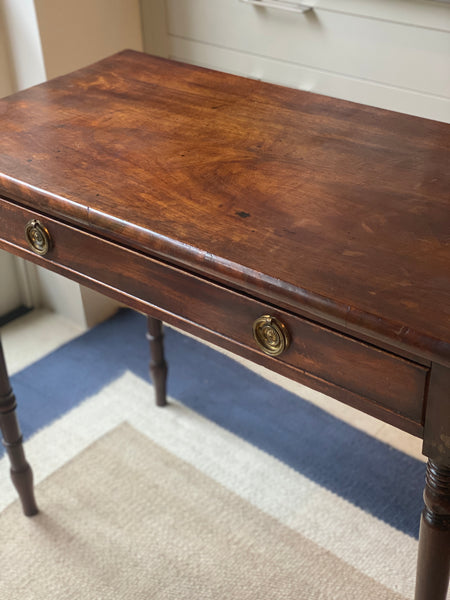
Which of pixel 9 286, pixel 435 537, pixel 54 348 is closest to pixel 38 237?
pixel 435 537

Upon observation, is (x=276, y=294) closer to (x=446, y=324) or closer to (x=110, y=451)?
(x=446, y=324)

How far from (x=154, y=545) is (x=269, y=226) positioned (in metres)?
0.90

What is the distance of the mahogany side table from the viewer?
0.91 meters

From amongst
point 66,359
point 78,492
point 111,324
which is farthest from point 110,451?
point 111,324

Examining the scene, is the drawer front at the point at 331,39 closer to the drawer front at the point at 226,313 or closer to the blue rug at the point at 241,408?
the blue rug at the point at 241,408

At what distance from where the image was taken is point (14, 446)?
5.20 feet

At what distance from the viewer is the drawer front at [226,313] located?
91 cm

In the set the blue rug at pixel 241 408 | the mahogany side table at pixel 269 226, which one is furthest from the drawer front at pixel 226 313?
the blue rug at pixel 241 408

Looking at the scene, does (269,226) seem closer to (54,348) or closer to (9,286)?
(54,348)

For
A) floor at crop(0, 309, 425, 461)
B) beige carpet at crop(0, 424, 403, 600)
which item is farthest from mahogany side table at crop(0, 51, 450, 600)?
floor at crop(0, 309, 425, 461)

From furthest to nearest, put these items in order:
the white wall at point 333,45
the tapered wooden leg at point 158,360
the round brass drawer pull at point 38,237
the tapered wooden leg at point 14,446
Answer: the tapered wooden leg at point 158,360, the white wall at point 333,45, the tapered wooden leg at point 14,446, the round brass drawer pull at point 38,237

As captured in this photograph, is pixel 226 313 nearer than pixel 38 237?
Yes

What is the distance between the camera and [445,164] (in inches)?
46.1

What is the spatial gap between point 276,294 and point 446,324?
202mm
